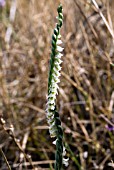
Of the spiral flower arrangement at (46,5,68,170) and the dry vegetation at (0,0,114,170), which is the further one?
the dry vegetation at (0,0,114,170)

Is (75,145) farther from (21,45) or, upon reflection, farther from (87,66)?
(21,45)

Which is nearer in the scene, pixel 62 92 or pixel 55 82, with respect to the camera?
pixel 55 82

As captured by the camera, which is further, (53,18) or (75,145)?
(53,18)

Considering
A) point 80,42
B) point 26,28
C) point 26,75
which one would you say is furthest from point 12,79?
point 80,42

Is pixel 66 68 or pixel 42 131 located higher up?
pixel 66 68

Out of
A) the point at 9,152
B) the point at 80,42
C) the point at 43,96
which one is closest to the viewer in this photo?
the point at 9,152

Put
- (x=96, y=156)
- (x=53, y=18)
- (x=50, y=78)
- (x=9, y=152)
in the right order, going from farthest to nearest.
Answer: (x=53, y=18), (x=9, y=152), (x=96, y=156), (x=50, y=78)

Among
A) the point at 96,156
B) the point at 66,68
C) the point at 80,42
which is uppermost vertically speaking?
the point at 80,42

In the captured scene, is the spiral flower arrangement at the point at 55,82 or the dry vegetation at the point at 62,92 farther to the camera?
the dry vegetation at the point at 62,92
